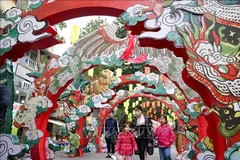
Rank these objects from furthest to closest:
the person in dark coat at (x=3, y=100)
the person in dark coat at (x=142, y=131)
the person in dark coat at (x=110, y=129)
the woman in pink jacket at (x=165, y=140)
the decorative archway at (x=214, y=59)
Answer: the person in dark coat at (x=110, y=129) < the woman in pink jacket at (x=165, y=140) < the person in dark coat at (x=142, y=131) < the decorative archway at (x=214, y=59) < the person in dark coat at (x=3, y=100)

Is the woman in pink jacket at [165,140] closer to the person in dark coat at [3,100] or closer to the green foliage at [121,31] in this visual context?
the green foliage at [121,31]

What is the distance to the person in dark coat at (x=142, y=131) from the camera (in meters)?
7.57

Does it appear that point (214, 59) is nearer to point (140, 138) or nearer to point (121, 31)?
point (140, 138)

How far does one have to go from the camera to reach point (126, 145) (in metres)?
7.21

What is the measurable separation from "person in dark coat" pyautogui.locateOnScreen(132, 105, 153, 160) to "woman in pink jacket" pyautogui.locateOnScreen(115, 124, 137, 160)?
0.36 m

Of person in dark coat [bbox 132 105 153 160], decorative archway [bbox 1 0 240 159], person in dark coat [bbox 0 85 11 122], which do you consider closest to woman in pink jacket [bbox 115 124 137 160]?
person in dark coat [bbox 132 105 153 160]

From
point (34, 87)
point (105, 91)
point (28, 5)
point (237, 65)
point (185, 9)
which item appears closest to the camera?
point (237, 65)

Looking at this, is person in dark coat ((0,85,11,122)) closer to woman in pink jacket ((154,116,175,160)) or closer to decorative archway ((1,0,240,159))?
decorative archway ((1,0,240,159))

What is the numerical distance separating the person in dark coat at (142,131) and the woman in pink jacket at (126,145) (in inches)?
14.2

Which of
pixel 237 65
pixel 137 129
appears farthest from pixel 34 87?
pixel 237 65

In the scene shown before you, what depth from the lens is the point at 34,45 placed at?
18.2ft

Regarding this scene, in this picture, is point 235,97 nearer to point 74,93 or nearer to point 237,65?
point 237,65

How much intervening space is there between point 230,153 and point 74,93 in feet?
34.0

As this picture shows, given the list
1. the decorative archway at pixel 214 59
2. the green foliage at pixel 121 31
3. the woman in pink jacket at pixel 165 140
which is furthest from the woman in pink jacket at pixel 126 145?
the green foliage at pixel 121 31
